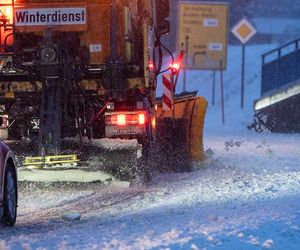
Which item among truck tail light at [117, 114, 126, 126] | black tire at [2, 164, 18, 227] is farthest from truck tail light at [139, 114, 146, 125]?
black tire at [2, 164, 18, 227]

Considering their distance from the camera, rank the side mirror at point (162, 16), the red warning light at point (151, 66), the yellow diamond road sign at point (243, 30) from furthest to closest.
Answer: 1. the yellow diamond road sign at point (243, 30)
2. the side mirror at point (162, 16)
3. the red warning light at point (151, 66)

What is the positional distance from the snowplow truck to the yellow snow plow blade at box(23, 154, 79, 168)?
0.59 feet

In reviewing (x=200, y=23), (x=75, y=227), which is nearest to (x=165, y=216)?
(x=75, y=227)

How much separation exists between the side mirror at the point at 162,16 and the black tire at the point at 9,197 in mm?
5149

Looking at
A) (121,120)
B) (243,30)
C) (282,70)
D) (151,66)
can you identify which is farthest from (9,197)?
(243,30)

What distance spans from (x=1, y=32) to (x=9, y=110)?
1.13 m

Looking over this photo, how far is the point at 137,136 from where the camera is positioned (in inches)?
395

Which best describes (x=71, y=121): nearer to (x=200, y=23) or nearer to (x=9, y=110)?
(x=9, y=110)

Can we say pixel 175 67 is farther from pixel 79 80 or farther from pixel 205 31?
pixel 205 31

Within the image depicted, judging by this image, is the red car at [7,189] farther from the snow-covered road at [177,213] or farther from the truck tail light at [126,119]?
the truck tail light at [126,119]

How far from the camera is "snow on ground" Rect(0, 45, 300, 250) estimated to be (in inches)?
240

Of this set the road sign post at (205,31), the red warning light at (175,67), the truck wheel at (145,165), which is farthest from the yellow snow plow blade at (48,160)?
the road sign post at (205,31)

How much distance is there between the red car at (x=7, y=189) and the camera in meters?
7.25

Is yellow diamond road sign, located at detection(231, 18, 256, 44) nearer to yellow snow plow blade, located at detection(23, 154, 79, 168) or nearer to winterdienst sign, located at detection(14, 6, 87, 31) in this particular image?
winterdienst sign, located at detection(14, 6, 87, 31)
